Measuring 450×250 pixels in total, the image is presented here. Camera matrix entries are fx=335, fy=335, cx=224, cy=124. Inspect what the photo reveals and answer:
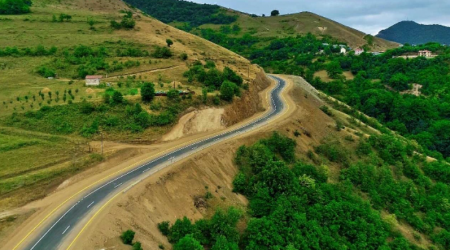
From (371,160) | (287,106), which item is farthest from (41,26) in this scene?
(371,160)

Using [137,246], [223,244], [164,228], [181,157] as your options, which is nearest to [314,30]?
[181,157]

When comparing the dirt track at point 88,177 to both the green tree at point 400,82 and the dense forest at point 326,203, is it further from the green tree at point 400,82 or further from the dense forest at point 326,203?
the green tree at point 400,82

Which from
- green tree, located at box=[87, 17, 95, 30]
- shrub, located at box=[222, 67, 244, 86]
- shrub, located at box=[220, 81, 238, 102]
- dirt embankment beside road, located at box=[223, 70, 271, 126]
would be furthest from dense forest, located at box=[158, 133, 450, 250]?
green tree, located at box=[87, 17, 95, 30]

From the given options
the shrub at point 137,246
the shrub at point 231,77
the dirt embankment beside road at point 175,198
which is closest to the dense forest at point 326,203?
the dirt embankment beside road at point 175,198

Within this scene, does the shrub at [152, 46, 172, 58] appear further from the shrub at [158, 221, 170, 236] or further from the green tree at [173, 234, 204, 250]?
the green tree at [173, 234, 204, 250]

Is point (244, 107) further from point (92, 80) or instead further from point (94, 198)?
point (94, 198)
